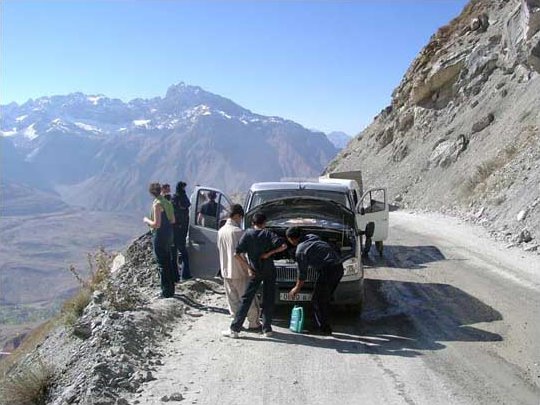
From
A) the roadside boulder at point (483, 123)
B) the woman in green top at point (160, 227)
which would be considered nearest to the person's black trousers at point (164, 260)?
the woman in green top at point (160, 227)

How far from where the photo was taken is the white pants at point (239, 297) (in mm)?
8734

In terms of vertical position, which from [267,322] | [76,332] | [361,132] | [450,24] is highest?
[450,24]

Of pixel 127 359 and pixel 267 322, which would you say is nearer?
pixel 127 359

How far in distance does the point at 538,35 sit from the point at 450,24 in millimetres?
20658

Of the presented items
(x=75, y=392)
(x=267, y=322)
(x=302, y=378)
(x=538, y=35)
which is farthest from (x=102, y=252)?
(x=538, y=35)

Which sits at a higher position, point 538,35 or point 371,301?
point 538,35

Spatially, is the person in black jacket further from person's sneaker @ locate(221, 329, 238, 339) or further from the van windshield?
person's sneaker @ locate(221, 329, 238, 339)

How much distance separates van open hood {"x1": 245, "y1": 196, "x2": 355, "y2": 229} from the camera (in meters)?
10.0

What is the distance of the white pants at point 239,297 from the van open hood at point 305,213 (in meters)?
1.48

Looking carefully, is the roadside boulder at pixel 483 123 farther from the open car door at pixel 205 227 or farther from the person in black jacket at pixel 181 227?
the open car door at pixel 205 227

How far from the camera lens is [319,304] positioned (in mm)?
8453

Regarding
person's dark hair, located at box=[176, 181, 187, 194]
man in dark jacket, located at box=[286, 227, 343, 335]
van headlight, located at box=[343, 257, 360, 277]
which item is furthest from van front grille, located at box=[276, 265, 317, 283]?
person's dark hair, located at box=[176, 181, 187, 194]

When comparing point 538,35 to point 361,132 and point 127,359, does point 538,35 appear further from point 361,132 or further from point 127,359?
point 361,132

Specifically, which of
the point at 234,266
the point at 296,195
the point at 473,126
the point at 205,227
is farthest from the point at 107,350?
the point at 473,126
